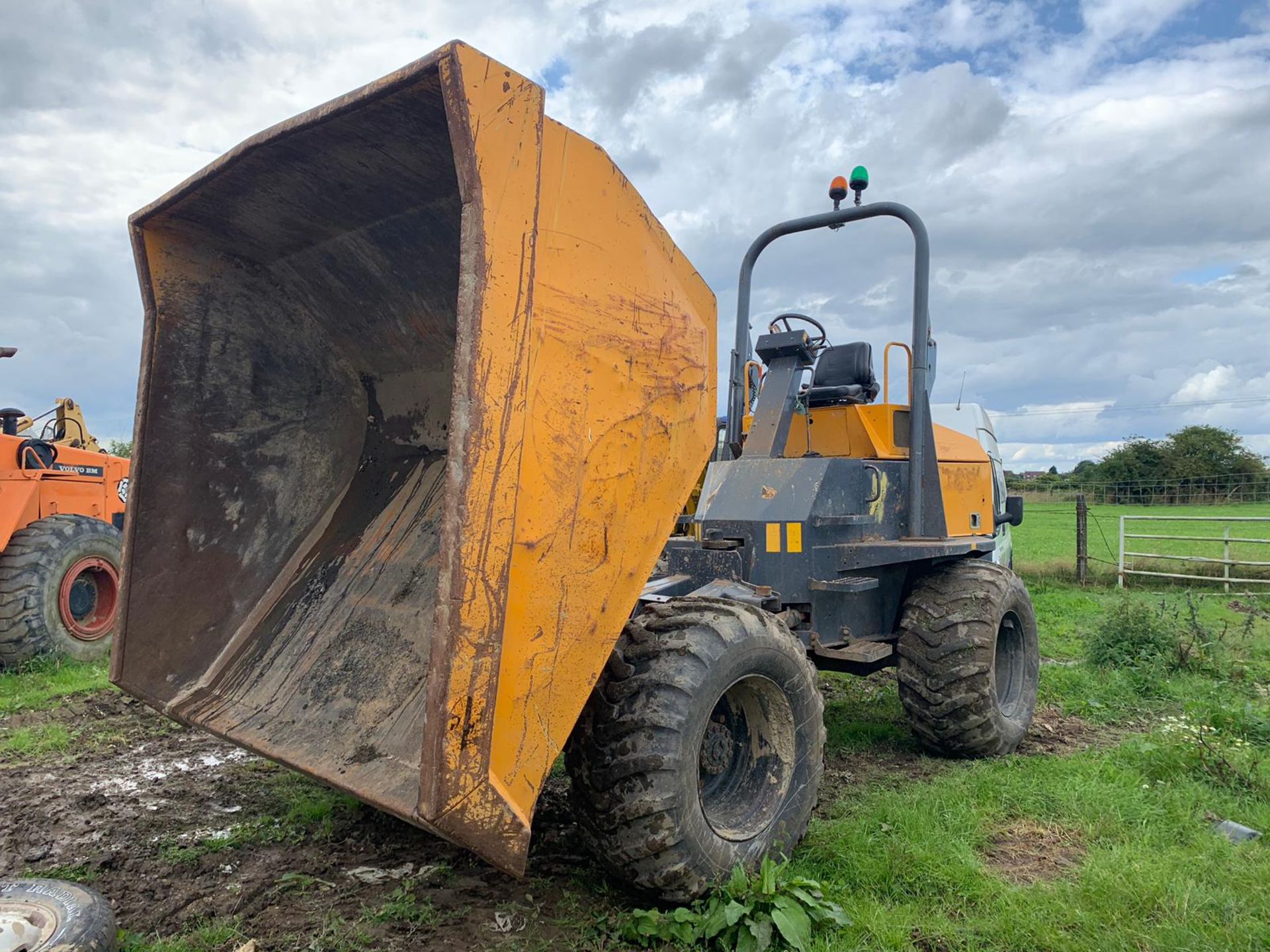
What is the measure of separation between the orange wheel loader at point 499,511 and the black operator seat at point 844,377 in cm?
15

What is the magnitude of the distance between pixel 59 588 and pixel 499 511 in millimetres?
7003

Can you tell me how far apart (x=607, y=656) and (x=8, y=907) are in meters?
1.98

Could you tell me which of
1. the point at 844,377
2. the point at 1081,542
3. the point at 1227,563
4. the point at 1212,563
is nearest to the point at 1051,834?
the point at 844,377

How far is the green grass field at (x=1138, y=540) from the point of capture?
547 inches

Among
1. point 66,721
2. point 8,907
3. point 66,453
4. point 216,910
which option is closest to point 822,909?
point 216,910

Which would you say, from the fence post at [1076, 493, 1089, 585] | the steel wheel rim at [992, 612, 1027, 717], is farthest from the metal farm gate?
the steel wheel rim at [992, 612, 1027, 717]

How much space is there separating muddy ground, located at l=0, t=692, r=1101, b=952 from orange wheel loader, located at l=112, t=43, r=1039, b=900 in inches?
18.1

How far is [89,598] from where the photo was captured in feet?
27.1

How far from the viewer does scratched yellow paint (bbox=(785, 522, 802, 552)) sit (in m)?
4.40

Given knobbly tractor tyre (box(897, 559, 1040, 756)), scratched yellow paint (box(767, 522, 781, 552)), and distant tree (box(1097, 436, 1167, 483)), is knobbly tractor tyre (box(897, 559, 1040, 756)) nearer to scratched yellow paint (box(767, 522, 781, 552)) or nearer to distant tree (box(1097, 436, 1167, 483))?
scratched yellow paint (box(767, 522, 781, 552))

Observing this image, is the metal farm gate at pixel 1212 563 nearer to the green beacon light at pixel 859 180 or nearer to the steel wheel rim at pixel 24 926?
the green beacon light at pixel 859 180

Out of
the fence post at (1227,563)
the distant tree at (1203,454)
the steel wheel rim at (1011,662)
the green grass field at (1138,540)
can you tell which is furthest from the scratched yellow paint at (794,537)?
the distant tree at (1203,454)

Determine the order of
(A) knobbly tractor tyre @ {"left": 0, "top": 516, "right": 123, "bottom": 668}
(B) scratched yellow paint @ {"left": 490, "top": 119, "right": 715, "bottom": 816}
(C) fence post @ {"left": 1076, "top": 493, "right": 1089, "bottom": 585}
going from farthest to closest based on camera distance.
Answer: (C) fence post @ {"left": 1076, "top": 493, "right": 1089, "bottom": 585}
(A) knobbly tractor tyre @ {"left": 0, "top": 516, "right": 123, "bottom": 668}
(B) scratched yellow paint @ {"left": 490, "top": 119, "right": 715, "bottom": 816}

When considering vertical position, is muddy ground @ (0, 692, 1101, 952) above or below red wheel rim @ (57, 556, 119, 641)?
below
